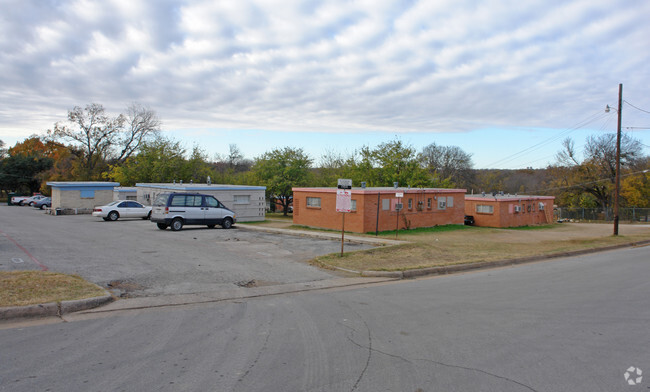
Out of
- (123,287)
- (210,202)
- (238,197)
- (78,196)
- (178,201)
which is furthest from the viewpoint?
(78,196)

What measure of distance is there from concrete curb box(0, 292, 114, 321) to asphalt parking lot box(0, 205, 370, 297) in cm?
94

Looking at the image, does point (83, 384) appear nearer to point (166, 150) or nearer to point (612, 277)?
point (612, 277)

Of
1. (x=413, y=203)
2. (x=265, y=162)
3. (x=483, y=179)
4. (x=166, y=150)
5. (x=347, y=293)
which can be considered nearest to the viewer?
(x=347, y=293)

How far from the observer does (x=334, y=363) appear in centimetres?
515

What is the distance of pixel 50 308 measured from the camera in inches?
279

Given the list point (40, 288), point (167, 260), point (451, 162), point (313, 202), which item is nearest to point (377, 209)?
point (313, 202)

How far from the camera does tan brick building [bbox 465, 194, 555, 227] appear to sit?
4109cm

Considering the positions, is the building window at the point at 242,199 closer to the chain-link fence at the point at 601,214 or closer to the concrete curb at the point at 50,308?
the concrete curb at the point at 50,308

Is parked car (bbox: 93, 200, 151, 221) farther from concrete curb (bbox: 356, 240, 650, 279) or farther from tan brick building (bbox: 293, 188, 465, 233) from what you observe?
concrete curb (bbox: 356, 240, 650, 279)

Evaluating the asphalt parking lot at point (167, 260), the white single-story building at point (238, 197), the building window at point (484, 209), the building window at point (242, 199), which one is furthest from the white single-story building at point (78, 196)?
the building window at point (484, 209)

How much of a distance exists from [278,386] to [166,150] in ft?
168

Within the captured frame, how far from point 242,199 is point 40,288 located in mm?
26059

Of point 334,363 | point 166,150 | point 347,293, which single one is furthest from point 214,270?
point 166,150

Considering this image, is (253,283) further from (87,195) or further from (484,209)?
(87,195)
